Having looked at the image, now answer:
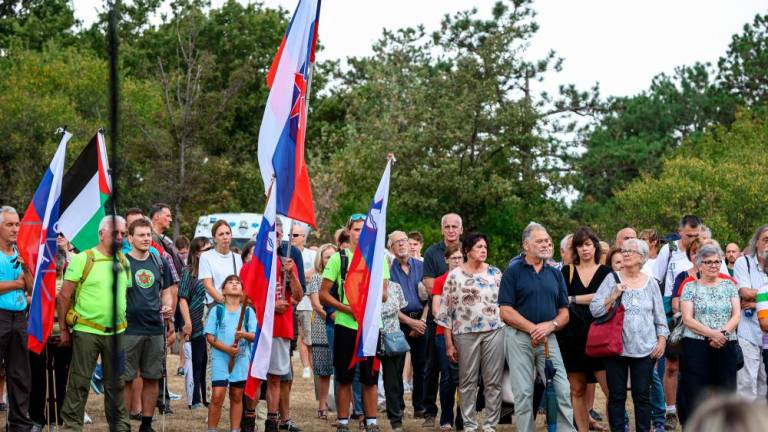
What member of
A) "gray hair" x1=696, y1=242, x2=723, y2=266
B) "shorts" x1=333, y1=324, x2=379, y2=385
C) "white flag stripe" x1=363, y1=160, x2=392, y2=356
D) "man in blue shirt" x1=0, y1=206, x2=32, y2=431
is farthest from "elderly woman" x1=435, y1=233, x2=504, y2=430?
"man in blue shirt" x1=0, y1=206, x2=32, y2=431

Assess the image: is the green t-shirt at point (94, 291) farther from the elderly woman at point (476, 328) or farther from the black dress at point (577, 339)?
the black dress at point (577, 339)

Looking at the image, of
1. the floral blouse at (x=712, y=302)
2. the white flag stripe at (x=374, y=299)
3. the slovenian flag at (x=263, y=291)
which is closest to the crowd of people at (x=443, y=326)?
the floral blouse at (x=712, y=302)

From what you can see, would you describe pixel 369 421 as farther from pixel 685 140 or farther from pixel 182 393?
pixel 685 140

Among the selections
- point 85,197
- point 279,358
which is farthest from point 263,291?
point 85,197

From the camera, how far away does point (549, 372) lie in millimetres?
9961

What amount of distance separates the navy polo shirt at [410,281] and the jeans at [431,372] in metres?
0.21

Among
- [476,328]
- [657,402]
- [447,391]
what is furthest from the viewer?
[447,391]

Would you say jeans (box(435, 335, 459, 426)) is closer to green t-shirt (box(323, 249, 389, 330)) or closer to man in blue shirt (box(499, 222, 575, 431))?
green t-shirt (box(323, 249, 389, 330))

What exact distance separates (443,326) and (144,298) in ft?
9.28

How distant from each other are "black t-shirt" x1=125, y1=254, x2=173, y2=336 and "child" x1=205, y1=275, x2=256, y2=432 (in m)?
0.52

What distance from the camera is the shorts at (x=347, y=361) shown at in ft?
36.0

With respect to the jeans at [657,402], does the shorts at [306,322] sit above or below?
above

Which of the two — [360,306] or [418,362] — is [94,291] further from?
[418,362]

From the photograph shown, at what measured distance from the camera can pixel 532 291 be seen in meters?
9.97
